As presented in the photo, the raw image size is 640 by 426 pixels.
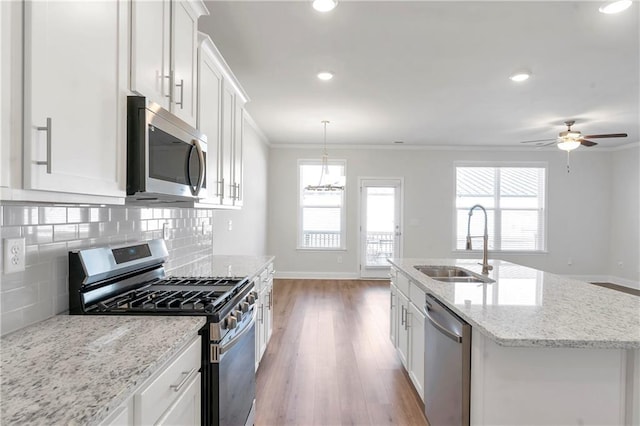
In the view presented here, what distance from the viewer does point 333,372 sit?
2.83 metres

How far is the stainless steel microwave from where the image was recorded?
128 cm

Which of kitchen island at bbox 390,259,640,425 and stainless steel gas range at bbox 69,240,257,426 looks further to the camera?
stainless steel gas range at bbox 69,240,257,426

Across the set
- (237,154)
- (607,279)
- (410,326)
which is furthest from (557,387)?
(607,279)

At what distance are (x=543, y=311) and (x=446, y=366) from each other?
0.53 metres

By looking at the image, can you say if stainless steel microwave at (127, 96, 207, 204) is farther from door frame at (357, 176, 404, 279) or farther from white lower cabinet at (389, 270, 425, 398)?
door frame at (357, 176, 404, 279)

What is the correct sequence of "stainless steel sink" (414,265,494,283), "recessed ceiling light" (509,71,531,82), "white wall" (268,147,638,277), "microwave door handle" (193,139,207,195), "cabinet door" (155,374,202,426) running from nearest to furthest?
"cabinet door" (155,374,202,426) < "microwave door handle" (193,139,207,195) < "stainless steel sink" (414,265,494,283) < "recessed ceiling light" (509,71,531,82) < "white wall" (268,147,638,277)

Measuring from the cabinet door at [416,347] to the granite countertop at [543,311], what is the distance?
26cm

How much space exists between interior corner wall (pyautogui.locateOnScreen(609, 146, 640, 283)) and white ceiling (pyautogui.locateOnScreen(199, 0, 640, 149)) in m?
1.93

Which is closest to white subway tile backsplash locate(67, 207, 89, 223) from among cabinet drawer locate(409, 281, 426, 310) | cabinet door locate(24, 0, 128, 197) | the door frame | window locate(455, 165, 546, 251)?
cabinet door locate(24, 0, 128, 197)

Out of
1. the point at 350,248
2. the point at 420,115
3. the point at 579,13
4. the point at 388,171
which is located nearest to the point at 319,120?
the point at 420,115

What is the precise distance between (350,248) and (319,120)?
112 inches

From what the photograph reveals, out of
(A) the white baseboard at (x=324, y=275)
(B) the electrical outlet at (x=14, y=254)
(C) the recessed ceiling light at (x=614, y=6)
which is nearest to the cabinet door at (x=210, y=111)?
(B) the electrical outlet at (x=14, y=254)

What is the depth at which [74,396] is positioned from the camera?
31.1 inches

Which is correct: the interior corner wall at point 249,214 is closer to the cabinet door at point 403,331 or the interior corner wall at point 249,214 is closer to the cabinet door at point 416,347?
the cabinet door at point 403,331
